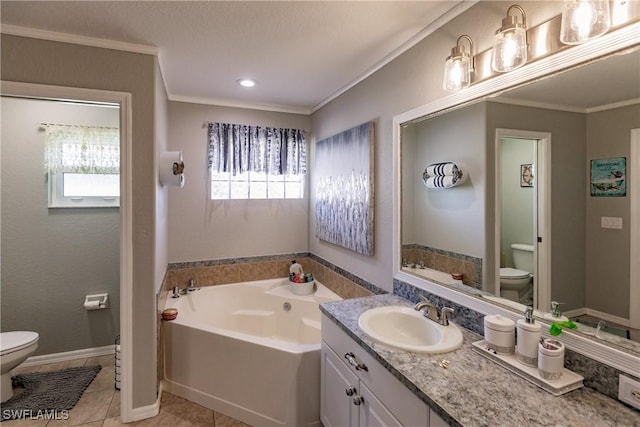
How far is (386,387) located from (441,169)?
117cm

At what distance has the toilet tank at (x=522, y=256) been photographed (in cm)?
136

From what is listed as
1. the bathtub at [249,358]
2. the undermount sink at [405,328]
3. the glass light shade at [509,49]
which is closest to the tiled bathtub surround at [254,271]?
the bathtub at [249,358]

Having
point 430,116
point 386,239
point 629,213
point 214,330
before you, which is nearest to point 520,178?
point 629,213

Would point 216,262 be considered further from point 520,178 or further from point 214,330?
point 520,178

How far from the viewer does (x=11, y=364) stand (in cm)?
221

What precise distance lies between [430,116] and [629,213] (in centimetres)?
101

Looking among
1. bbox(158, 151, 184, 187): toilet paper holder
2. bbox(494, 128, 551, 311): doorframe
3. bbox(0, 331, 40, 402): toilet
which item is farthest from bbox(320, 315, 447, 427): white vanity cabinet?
bbox(0, 331, 40, 402): toilet

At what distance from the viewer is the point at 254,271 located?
131 inches

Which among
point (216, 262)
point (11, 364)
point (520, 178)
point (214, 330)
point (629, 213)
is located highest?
point (520, 178)

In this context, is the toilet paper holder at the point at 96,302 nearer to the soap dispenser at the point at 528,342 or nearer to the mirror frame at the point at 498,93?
the mirror frame at the point at 498,93

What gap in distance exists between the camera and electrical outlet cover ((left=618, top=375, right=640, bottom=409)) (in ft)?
3.15

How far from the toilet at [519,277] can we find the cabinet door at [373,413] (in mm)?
735

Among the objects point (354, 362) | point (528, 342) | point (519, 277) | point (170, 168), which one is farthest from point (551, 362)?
point (170, 168)

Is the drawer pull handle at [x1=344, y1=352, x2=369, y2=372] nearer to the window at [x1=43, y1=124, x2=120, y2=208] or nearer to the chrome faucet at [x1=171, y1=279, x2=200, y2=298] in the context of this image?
the chrome faucet at [x1=171, y1=279, x2=200, y2=298]
